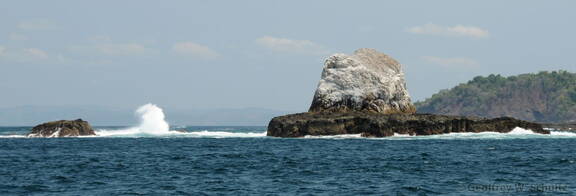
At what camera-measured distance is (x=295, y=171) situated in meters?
45.0

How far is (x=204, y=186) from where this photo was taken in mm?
37438

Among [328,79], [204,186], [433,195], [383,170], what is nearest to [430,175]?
[383,170]

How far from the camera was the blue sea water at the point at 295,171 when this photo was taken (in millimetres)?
35969

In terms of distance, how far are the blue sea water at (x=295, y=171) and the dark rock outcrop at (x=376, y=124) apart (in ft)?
66.5

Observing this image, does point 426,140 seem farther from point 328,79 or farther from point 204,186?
point 204,186

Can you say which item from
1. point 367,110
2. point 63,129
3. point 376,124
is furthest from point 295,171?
point 63,129

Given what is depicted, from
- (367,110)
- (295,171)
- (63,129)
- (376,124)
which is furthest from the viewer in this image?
(63,129)

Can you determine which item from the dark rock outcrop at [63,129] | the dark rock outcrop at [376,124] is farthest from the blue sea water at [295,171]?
the dark rock outcrop at [63,129]

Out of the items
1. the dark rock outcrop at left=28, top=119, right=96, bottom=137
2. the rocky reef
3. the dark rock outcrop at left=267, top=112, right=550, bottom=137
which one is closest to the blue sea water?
the dark rock outcrop at left=267, top=112, right=550, bottom=137

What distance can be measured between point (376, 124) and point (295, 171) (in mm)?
43911

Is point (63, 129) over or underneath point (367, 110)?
underneath

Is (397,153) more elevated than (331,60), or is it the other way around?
(331,60)

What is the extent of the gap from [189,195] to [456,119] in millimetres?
60973

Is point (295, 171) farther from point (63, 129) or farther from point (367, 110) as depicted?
point (63, 129)
